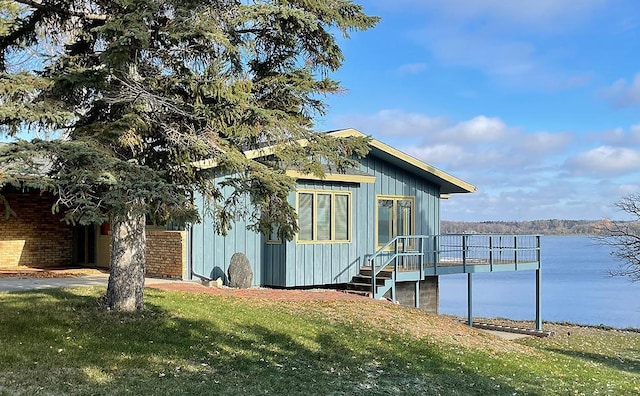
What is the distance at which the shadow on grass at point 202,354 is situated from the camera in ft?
21.8

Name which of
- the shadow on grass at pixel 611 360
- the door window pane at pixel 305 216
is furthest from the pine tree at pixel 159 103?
the shadow on grass at pixel 611 360

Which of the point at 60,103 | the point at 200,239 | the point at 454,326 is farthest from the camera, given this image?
the point at 200,239

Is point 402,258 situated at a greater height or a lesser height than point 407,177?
lesser

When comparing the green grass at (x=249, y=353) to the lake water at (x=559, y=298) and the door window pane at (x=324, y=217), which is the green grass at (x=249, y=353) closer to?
the door window pane at (x=324, y=217)

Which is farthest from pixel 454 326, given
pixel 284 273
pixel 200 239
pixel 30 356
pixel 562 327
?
pixel 562 327

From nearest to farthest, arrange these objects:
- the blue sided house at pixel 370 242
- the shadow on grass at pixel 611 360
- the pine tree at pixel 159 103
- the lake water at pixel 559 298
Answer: the pine tree at pixel 159 103 → the shadow on grass at pixel 611 360 → the blue sided house at pixel 370 242 → the lake water at pixel 559 298

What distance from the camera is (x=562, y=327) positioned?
74.5 feet

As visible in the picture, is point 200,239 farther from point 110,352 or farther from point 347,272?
point 110,352

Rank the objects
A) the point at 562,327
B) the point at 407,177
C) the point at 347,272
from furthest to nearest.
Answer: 1. the point at 562,327
2. the point at 407,177
3. the point at 347,272

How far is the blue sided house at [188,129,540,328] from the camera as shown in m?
15.5

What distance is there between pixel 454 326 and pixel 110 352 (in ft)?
23.9

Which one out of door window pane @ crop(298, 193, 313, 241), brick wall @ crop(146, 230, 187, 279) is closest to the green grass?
brick wall @ crop(146, 230, 187, 279)

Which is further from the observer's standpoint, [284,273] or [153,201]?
[284,273]

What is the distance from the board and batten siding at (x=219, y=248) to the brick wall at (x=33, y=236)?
572cm
